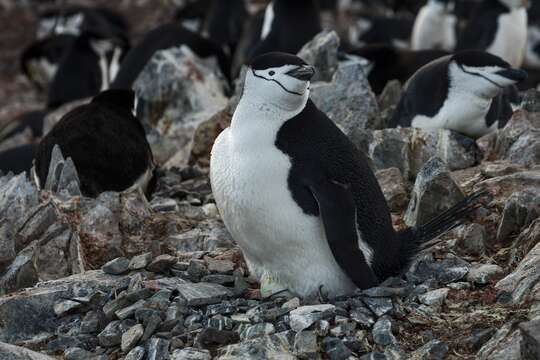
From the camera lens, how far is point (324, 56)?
829 centimetres

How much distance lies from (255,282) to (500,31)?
6943 mm

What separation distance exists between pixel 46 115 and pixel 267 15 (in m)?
2.55

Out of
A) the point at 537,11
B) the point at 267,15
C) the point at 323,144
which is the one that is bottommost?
the point at 537,11

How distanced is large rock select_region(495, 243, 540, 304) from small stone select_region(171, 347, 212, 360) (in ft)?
4.17

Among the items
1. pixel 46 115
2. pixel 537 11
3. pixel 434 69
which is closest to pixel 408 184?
pixel 434 69

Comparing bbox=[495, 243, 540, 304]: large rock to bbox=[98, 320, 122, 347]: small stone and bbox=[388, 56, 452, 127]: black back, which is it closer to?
bbox=[98, 320, 122, 347]: small stone

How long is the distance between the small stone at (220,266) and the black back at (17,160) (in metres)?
2.81

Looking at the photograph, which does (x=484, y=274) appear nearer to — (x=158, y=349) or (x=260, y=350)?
(x=260, y=350)

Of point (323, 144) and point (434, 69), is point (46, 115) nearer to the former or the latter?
point (434, 69)

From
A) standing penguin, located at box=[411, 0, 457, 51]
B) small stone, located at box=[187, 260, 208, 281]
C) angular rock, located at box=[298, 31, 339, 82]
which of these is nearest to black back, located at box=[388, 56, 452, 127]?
angular rock, located at box=[298, 31, 339, 82]

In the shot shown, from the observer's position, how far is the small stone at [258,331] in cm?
427

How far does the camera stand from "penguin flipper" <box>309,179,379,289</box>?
451 centimetres

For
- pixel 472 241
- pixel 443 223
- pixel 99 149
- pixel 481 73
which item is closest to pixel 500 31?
pixel 481 73

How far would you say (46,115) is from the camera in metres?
11.2
